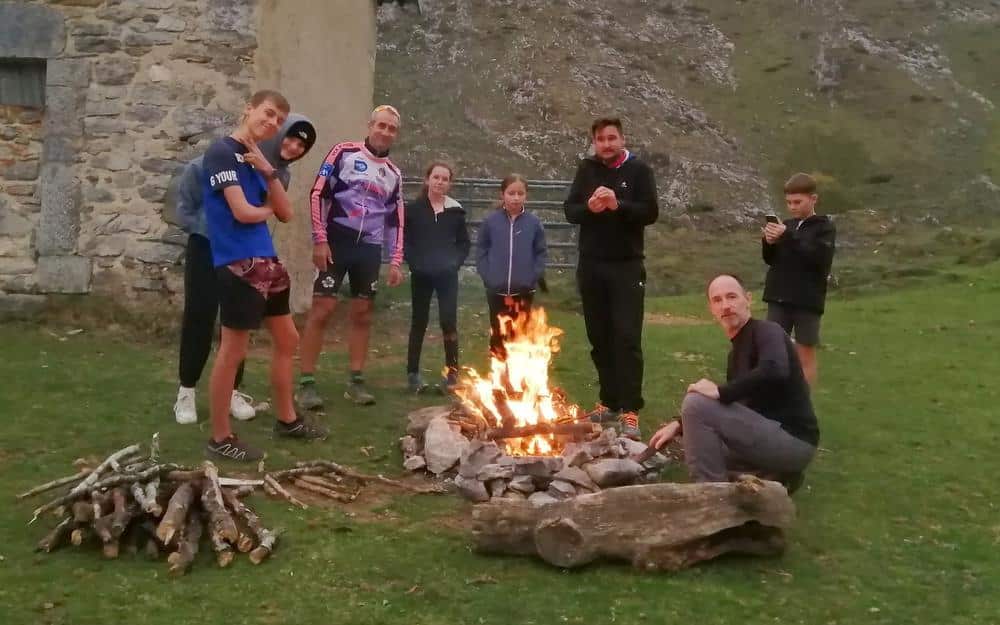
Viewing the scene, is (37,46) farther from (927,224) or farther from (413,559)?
(927,224)

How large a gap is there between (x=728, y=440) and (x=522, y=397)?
152cm

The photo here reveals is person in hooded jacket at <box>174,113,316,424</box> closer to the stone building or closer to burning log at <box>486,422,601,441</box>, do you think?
burning log at <box>486,422,601,441</box>

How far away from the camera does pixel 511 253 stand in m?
6.35

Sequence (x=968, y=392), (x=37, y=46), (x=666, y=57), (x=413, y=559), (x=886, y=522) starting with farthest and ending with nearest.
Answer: (x=666, y=57)
(x=37, y=46)
(x=968, y=392)
(x=886, y=522)
(x=413, y=559)

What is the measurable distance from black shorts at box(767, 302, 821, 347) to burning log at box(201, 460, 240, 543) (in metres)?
3.52

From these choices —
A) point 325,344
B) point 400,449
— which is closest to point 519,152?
point 325,344

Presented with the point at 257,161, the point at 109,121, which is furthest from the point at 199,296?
the point at 109,121

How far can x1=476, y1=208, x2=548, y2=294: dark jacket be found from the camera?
634cm

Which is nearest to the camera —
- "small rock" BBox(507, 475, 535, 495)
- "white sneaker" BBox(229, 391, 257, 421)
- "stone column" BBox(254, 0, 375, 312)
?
"small rock" BBox(507, 475, 535, 495)

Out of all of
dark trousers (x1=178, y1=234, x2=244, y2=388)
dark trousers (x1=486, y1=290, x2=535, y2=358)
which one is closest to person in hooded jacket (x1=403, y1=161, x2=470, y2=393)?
dark trousers (x1=486, y1=290, x2=535, y2=358)

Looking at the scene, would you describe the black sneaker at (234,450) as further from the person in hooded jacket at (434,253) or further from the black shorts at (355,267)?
the person in hooded jacket at (434,253)

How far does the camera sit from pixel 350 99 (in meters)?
10.3

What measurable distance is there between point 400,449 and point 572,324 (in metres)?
5.45

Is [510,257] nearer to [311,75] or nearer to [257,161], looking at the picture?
[257,161]
